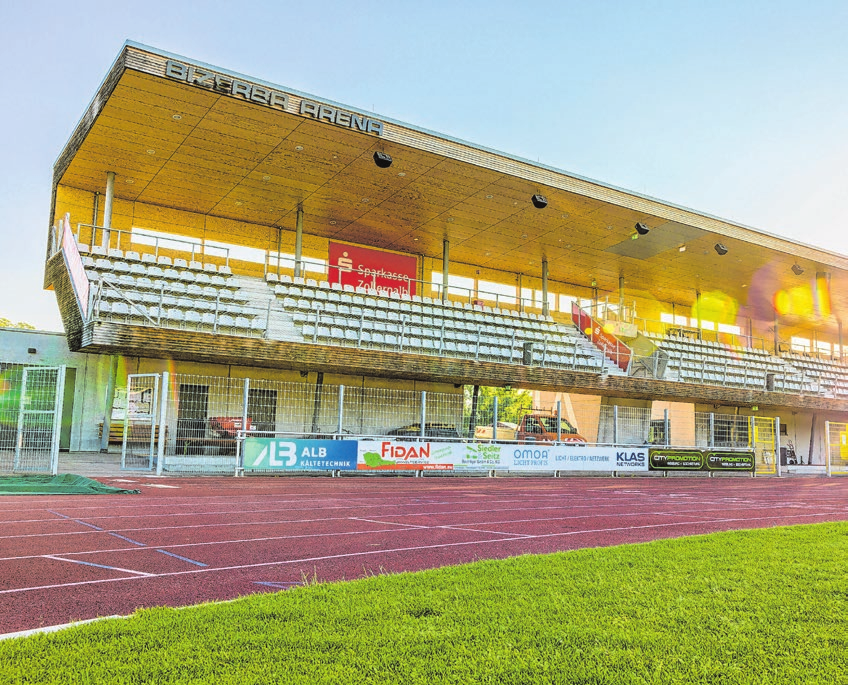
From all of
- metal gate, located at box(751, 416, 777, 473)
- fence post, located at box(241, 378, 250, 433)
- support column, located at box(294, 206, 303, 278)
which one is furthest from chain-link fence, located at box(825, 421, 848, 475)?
fence post, located at box(241, 378, 250, 433)

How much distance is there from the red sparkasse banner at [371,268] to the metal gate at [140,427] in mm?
10336

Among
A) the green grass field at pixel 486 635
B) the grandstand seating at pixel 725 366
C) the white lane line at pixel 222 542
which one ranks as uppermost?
the grandstand seating at pixel 725 366

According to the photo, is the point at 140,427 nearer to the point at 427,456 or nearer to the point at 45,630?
the point at 427,456

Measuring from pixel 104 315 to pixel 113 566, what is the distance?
41.0ft

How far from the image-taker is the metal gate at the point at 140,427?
16.1 metres

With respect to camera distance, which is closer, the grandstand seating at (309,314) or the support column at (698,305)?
the grandstand seating at (309,314)

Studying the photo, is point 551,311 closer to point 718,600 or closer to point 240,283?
point 240,283

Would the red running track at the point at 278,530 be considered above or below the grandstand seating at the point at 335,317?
below

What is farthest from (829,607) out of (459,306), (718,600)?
(459,306)

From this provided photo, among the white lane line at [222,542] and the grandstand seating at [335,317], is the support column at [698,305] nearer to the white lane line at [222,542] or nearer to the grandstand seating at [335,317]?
the grandstand seating at [335,317]

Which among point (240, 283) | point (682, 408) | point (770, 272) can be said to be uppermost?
point (770, 272)

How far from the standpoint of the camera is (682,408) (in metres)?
30.0

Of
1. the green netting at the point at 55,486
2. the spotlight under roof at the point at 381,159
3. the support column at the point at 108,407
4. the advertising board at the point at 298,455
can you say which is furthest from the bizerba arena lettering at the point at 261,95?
the support column at the point at 108,407

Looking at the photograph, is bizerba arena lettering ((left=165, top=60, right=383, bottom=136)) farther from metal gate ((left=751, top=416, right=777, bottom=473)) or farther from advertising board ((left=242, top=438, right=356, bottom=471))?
metal gate ((left=751, top=416, right=777, bottom=473))
